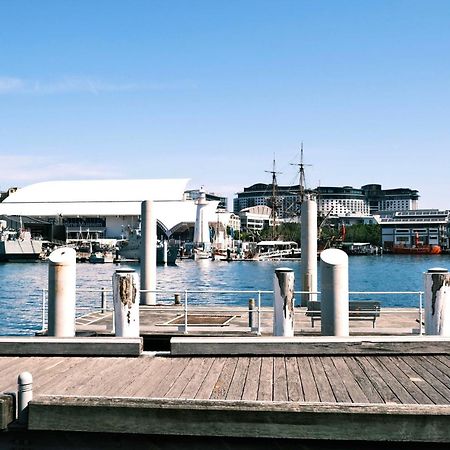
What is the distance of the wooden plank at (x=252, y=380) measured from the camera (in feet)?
28.5

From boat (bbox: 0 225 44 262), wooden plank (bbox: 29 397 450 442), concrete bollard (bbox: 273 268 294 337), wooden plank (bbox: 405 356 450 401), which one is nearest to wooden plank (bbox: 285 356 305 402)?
wooden plank (bbox: 29 397 450 442)

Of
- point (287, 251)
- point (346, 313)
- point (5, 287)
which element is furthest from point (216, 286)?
point (287, 251)

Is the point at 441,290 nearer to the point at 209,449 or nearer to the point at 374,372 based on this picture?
the point at 374,372

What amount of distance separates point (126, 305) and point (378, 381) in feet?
18.3

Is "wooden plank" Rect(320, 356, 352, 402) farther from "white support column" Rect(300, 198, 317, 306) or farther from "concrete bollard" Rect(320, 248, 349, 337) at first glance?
"white support column" Rect(300, 198, 317, 306)

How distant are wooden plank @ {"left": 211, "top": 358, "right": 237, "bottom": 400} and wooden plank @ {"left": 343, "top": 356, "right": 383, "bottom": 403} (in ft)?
6.57

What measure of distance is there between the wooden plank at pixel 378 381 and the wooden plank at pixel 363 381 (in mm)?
56

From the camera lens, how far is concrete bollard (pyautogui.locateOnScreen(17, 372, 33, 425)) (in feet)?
27.5

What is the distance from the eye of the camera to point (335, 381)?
9.38m

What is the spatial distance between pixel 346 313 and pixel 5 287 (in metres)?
62.4

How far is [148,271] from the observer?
72.8 feet

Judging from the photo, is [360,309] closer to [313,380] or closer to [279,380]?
[313,380]

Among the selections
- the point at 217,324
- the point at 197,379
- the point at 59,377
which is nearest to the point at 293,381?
the point at 197,379

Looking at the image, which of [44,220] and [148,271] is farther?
[44,220]
